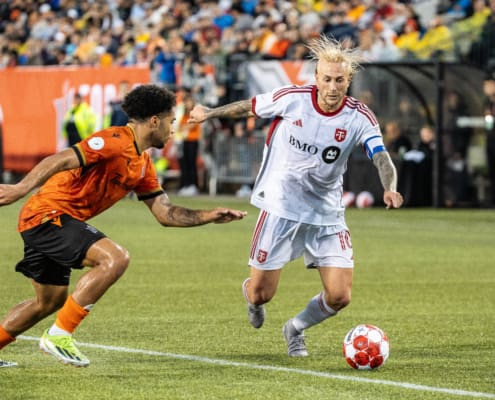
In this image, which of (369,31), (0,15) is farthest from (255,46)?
(0,15)

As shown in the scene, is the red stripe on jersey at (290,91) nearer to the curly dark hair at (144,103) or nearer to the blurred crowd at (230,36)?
the curly dark hair at (144,103)

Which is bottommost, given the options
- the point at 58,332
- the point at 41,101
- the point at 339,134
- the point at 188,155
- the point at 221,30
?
the point at 188,155

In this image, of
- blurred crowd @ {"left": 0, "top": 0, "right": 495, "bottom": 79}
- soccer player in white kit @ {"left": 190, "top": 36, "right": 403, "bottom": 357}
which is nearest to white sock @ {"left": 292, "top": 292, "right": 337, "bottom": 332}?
soccer player in white kit @ {"left": 190, "top": 36, "right": 403, "bottom": 357}

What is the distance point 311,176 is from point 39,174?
88.0 inches

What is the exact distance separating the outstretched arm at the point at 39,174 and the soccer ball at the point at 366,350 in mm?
2213

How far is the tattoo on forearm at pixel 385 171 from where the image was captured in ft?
29.0

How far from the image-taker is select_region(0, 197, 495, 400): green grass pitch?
26.1 feet

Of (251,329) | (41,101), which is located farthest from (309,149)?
(41,101)

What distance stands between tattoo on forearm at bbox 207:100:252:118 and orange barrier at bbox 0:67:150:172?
67.3 feet

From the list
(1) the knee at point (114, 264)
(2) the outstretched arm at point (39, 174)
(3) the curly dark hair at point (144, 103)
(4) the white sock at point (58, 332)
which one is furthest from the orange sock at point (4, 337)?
(3) the curly dark hair at point (144, 103)

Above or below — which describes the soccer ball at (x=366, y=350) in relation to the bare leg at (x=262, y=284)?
below

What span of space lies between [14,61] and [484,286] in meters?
24.1

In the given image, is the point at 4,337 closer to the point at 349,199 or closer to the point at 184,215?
the point at 184,215

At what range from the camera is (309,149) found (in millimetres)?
9203
